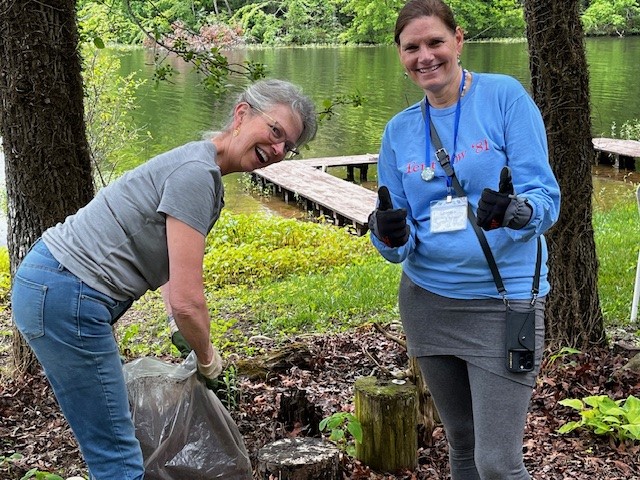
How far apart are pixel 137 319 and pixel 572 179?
4270mm

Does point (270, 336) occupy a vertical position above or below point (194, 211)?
below

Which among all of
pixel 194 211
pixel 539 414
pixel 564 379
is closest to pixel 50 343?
pixel 194 211

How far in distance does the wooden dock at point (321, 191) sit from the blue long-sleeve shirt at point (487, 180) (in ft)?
32.9

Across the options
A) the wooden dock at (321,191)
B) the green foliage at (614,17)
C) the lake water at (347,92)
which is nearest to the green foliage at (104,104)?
the lake water at (347,92)

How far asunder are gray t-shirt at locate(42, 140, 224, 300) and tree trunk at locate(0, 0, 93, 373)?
1.95m

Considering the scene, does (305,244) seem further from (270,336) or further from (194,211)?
(194,211)

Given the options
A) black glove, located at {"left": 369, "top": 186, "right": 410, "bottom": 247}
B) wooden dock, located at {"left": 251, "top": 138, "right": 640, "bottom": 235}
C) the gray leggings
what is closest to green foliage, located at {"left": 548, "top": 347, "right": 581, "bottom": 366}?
the gray leggings

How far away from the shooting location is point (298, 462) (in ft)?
9.87

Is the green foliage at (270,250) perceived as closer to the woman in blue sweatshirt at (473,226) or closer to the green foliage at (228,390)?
the green foliage at (228,390)

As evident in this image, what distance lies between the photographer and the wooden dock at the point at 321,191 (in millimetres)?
13352

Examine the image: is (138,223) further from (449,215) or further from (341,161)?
(341,161)

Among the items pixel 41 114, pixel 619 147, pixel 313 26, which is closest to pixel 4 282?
pixel 41 114

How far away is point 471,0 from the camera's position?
22.2 meters

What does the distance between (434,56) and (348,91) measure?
26400 millimetres
